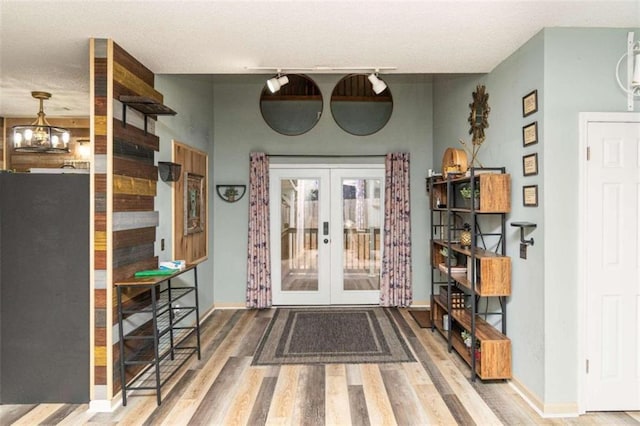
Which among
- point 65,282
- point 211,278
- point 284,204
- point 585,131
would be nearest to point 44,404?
point 65,282

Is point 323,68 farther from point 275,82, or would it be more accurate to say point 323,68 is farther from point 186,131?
point 186,131

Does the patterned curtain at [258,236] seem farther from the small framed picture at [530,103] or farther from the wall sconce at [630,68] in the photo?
the wall sconce at [630,68]

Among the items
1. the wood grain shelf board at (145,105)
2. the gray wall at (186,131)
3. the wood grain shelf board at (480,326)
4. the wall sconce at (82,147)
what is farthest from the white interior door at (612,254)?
the wall sconce at (82,147)

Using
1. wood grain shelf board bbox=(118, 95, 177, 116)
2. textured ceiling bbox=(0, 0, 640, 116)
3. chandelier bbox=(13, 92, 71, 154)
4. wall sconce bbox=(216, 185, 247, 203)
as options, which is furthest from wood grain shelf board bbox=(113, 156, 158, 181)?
wall sconce bbox=(216, 185, 247, 203)

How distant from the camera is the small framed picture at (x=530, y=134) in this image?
2.69 meters

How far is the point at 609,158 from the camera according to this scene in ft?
8.52

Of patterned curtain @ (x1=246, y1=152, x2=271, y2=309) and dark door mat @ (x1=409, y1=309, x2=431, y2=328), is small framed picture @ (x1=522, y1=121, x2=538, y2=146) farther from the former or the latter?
patterned curtain @ (x1=246, y1=152, x2=271, y2=309)

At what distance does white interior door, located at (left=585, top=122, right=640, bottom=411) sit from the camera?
8.50ft

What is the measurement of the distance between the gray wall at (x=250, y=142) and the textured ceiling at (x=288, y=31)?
1.95 meters

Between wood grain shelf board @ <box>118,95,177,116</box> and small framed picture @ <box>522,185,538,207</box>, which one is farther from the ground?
wood grain shelf board @ <box>118,95,177,116</box>

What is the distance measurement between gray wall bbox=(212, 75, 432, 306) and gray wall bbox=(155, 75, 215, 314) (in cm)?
15

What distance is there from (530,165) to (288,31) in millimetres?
2044

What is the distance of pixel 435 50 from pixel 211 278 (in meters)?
4.06

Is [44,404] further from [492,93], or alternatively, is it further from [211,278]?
[492,93]
